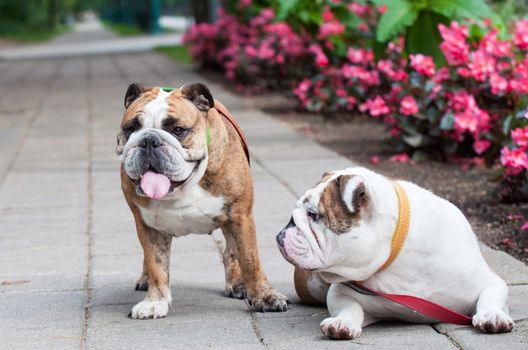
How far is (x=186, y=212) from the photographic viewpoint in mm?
4457

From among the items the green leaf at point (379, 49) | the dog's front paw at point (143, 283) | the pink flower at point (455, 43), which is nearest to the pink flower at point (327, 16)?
the green leaf at point (379, 49)

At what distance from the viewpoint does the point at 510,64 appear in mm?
8359

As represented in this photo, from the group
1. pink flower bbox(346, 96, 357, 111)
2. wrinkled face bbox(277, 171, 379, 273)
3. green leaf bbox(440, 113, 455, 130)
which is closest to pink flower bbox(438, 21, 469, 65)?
green leaf bbox(440, 113, 455, 130)

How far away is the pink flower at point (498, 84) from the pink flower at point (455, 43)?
1.10ft

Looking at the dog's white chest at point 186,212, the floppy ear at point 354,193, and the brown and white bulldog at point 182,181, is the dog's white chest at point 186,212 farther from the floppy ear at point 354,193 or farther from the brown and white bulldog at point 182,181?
the floppy ear at point 354,193

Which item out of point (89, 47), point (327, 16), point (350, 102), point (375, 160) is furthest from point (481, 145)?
point (89, 47)

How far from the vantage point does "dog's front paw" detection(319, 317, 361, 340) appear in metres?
4.05

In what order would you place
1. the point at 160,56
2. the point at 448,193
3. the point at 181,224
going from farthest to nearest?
the point at 160,56, the point at 448,193, the point at 181,224

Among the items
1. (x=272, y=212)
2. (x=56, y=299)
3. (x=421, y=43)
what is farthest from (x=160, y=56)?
(x=56, y=299)

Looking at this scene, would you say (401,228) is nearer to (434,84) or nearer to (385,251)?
(385,251)

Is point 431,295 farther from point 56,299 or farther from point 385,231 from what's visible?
point 56,299

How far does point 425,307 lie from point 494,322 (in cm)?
30

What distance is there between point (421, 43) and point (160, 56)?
1644cm

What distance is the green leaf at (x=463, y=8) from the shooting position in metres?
8.16
